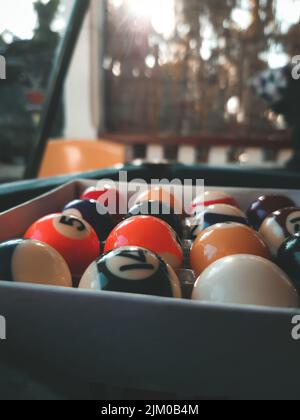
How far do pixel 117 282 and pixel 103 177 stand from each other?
2.48 feet

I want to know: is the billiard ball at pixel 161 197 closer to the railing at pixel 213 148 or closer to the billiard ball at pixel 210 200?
the billiard ball at pixel 210 200

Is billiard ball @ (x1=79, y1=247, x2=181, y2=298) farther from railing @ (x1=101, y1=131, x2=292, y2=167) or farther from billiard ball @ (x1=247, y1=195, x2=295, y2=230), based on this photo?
railing @ (x1=101, y1=131, x2=292, y2=167)

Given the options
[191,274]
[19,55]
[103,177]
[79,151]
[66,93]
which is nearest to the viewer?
[191,274]

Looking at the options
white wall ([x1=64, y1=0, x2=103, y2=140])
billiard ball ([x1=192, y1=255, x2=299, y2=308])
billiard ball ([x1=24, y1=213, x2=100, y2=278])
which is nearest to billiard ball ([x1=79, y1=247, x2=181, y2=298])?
billiard ball ([x1=192, y1=255, x2=299, y2=308])

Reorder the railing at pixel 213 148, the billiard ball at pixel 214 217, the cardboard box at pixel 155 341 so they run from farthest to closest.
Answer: the railing at pixel 213 148 → the billiard ball at pixel 214 217 → the cardboard box at pixel 155 341

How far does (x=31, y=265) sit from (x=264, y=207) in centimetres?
50

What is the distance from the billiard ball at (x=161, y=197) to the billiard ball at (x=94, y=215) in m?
0.09

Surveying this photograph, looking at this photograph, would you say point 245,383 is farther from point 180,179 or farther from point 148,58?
point 148,58

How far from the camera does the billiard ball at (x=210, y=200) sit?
90 centimetres

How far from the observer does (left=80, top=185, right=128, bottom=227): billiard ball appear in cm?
89

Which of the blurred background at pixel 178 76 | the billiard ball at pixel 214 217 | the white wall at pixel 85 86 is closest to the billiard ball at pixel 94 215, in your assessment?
the billiard ball at pixel 214 217

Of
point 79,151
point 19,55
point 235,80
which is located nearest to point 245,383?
point 19,55

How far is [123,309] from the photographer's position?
39 cm

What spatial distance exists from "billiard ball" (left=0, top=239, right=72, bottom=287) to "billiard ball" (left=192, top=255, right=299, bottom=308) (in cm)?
16
